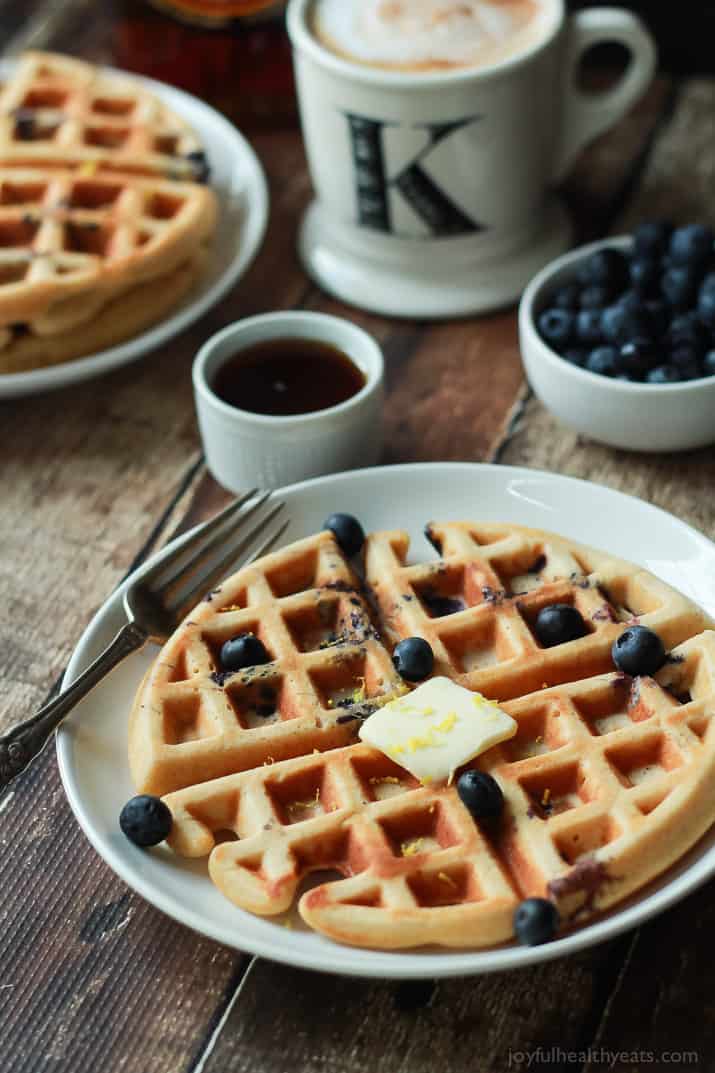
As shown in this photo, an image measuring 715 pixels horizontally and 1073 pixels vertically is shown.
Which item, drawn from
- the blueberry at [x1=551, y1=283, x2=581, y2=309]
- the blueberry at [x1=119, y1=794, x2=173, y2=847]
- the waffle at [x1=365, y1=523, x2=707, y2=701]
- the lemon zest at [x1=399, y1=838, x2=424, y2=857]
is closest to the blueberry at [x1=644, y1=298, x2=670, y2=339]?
the blueberry at [x1=551, y1=283, x2=581, y2=309]

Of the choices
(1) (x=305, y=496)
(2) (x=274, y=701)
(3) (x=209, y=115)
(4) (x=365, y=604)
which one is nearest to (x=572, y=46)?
(3) (x=209, y=115)

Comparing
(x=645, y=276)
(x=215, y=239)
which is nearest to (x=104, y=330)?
(x=215, y=239)

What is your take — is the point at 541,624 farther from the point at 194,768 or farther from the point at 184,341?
the point at 184,341

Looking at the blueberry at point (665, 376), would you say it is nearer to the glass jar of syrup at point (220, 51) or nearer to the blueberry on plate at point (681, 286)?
the blueberry on plate at point (681, 286)

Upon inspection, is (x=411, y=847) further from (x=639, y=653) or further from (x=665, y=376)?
(x=665, y=376)

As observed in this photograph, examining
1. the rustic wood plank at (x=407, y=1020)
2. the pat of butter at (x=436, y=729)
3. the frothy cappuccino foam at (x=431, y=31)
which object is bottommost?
the rustic wood plank at (x=407, y=1020)

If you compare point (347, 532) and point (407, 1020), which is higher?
point (347, 532)

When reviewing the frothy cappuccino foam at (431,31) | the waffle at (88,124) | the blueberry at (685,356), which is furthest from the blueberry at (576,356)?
the waffle at (88,124)
